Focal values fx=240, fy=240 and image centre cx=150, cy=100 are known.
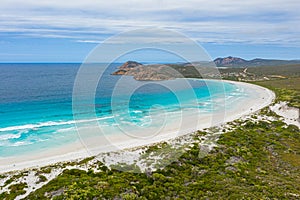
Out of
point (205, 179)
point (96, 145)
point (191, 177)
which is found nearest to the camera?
point (205, 179)

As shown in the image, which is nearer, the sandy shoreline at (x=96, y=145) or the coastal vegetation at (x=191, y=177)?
the coastal vegetation at (x=191, y=177)

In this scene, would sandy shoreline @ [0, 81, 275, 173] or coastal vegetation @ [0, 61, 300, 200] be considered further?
sandy shoreline @ [0, 81, 275, 173]

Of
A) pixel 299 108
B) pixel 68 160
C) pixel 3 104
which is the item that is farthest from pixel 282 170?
pixel 3 104

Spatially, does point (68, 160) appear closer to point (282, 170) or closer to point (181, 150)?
point (181, 150)

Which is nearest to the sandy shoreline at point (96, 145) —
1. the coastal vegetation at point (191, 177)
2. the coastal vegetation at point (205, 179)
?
the coastal vegetation at point (191, 177)

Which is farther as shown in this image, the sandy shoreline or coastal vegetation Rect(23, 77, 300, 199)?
the sandy shoreline

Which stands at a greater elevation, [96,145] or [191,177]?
[96,145]

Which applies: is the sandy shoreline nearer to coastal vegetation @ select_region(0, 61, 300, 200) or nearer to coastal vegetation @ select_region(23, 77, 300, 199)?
coastal vegetation @ select_region(0, 61, 300, 200)

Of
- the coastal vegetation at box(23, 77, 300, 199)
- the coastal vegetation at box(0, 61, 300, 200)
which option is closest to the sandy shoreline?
the coastal vegetation at box(0, 61, 300, 200)

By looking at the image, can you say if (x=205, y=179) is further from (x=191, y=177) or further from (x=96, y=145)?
(x=96, y=145)

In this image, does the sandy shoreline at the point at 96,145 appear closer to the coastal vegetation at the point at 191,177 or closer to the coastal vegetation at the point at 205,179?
the coastal vegetation at the point at 191,177

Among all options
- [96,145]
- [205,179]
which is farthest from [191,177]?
[96,145]
